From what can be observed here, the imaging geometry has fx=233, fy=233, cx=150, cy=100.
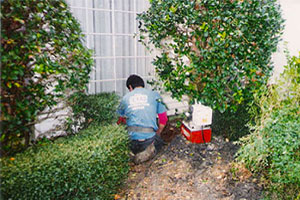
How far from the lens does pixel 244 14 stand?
3398mm

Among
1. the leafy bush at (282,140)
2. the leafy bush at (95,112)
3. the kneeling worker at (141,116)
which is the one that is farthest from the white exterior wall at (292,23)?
the leafy bush at (95,112)

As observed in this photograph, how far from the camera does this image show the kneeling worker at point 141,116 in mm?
3961

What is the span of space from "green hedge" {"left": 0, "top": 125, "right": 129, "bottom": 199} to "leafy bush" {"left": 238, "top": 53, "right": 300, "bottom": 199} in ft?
5.71

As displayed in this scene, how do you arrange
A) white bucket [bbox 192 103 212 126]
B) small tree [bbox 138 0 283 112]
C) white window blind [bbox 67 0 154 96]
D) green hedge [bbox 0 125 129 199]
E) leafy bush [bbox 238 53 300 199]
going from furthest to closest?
white window blind [bbox 67 0 154 96] < white bucket [bbox 192 103 212 126] < small tree [bbox 138 0 283 112] < leafy bush [bbox 238 53 300 199] < green hedge [bbox 0 125 129 199]

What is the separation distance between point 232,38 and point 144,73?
262 centimetres

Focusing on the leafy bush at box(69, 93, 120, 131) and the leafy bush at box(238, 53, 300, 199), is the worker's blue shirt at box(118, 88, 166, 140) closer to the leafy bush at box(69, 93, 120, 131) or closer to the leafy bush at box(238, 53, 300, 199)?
the leafy bush at box(69, 93, 120, 131)

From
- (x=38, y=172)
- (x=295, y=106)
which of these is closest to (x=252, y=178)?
(x=295, y=106)

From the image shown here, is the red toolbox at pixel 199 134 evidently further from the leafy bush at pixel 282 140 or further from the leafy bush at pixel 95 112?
the leafy bush at pixel 95 112

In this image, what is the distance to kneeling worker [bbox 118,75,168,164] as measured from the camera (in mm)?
3961

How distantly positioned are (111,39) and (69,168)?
325cm

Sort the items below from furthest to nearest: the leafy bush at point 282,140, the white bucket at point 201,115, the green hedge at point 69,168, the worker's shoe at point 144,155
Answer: the worker's shoe at point 144,155 → the white bucket at point 201,115 → the leafy bush at point 282,140 → the green hedge at point 69,168

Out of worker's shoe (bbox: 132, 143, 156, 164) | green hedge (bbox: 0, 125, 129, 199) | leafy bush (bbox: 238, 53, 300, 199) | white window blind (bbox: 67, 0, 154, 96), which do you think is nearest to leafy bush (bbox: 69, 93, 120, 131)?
green hedge (bbox: 0, 125, 129, 199)

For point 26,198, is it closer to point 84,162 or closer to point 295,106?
point 84,162

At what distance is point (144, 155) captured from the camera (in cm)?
408
